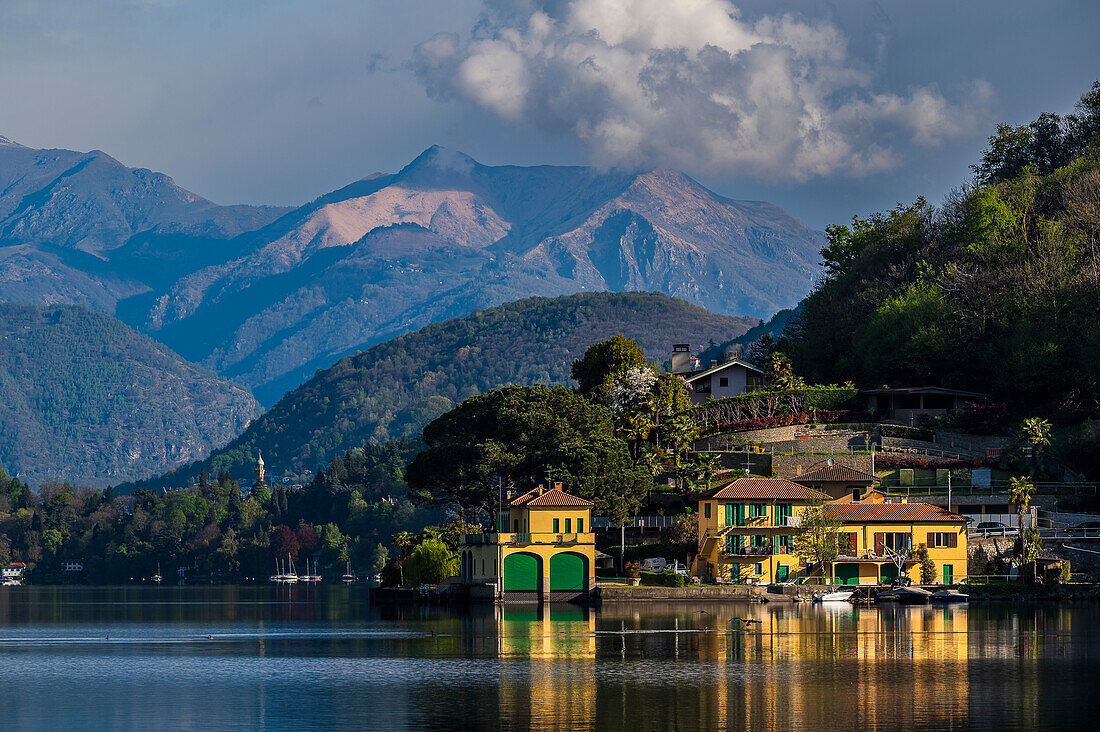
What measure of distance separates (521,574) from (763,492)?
1669 centimetres

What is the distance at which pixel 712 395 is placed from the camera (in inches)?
5399

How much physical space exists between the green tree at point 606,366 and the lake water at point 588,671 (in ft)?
113

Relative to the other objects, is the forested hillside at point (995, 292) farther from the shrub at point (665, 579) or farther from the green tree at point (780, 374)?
the shrub at point (665, 579)

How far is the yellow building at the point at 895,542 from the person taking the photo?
101250 millimetres

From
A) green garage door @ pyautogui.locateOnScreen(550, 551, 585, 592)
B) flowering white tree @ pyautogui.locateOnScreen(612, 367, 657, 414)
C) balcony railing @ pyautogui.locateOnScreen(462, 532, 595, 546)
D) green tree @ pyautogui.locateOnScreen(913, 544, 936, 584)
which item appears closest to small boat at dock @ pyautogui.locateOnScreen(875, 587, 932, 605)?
green tree @ pyautogui.locateOnScreen(913, 544, 936, 584)

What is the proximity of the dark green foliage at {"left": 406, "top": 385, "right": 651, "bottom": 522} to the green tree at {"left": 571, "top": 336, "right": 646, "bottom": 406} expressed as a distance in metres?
12.5

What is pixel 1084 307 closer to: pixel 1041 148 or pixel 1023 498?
pixel 1023 498

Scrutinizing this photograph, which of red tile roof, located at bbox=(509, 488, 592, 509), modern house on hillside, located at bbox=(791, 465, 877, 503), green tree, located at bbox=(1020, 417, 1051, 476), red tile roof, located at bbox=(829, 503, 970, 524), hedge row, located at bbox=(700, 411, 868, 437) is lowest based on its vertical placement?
red tile roof, located at bbox=(829, 503, 970, 524)

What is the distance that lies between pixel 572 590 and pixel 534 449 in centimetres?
1255

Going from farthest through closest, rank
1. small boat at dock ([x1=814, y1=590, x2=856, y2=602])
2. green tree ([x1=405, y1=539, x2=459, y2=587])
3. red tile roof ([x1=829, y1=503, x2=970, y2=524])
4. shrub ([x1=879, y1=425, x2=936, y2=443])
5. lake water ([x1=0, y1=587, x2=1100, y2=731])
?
shrub ([x1=879, y1=425, x2=936, y2=443]), green tree ([x1=405, y1=539, x2=459, y2=587]), red tile roof ([x1=829, y1=503, x2=970, y2=524]), small boat at dock ([x1=814, y1=590, x2=856, y2=602]), lake water ([x1=0, y1=587, x2=1100, y2=731])

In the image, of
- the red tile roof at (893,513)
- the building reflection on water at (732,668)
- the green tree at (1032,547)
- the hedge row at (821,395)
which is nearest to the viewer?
the building reflection on water at (732,668)

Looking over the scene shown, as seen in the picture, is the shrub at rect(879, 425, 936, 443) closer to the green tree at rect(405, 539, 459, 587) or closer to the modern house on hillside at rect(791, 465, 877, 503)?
the modern house on hillside at rect(791, 465, 877, 503)

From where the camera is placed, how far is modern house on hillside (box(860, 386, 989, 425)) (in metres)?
121

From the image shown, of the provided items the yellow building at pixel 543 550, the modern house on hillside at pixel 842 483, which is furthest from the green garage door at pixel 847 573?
the yellow building at pixel 543 550
